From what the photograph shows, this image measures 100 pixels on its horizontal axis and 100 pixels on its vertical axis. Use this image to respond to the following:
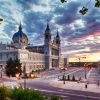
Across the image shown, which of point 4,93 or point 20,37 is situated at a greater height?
point 20,37

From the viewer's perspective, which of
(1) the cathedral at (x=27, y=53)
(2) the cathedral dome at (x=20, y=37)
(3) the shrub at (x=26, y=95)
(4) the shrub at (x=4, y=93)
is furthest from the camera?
(2) the cathedral dome at (x=20, y=37)

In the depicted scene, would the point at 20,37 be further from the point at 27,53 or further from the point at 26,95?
the point at 26,95

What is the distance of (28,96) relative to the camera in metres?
16.4

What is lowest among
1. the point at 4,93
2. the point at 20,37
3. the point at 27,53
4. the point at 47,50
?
the point at 4,93

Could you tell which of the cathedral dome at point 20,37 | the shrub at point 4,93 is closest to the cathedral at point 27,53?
the cathedral dome at point 20,37

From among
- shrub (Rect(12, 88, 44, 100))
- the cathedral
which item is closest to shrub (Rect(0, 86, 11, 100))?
shrub (Rect(12, 88, 44, 100))

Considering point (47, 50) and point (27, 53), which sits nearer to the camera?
point (27, 53)

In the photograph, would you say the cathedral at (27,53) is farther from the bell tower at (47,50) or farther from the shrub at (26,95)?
the shrub at (26,95)

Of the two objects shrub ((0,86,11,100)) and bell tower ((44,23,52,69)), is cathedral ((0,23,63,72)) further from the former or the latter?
shrub ((0,86,11,100))

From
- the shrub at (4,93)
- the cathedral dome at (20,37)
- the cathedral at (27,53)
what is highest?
the cathedral dome at (20,37)

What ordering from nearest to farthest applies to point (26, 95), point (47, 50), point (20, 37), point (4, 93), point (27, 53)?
point (26, 95) < point (4, 93) < point (27, 53) < point (20, 37) < point (47, 50)

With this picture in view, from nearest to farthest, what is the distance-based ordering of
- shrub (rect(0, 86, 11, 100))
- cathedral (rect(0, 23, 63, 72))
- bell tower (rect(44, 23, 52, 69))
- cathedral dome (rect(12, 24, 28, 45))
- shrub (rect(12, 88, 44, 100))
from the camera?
shrub (rect(12, 88, 44, 100)), shrub (rect(0, 86, 11, 100)), cathedral (rect(0, 23, 63, 72)), cathedral dome (rect(12, 24, 28, 45)), bell tower (rect(44, 23, 52, 69))

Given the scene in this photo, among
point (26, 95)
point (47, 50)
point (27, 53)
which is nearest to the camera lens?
point (26, 95)

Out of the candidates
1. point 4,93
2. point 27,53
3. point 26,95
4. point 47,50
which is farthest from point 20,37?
point 26,95
